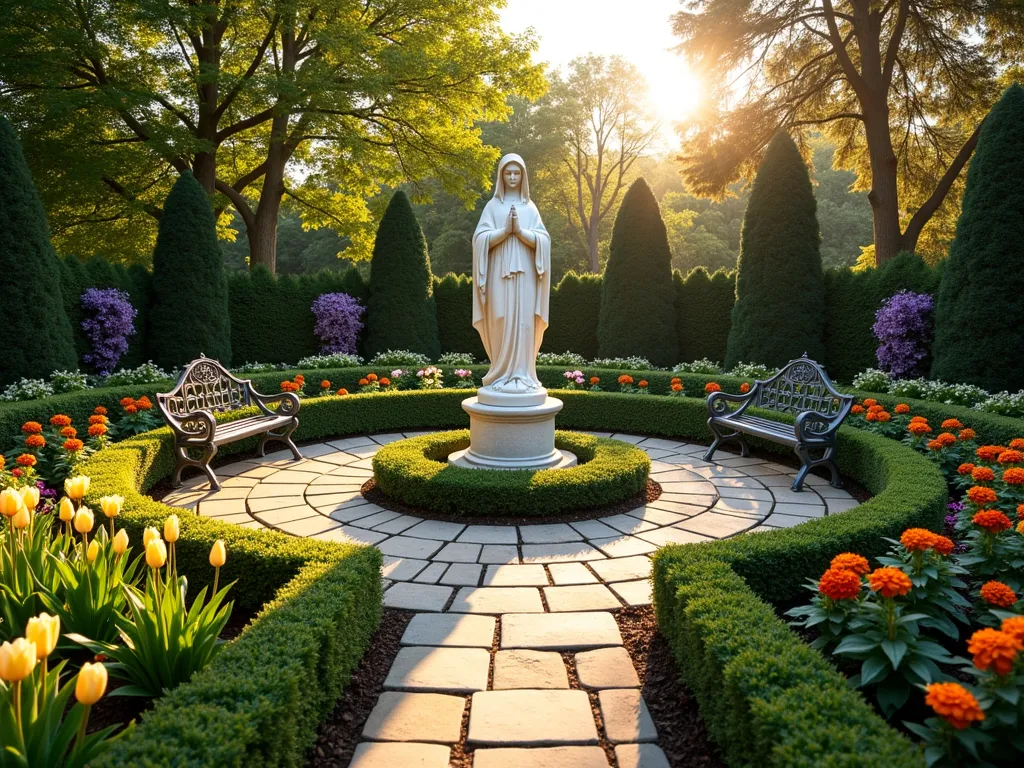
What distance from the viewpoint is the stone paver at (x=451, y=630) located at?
303 centimetres

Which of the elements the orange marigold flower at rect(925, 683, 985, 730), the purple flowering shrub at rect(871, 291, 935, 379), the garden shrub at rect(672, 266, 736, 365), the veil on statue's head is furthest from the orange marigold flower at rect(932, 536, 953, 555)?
the garden shrub at rect(672, 266, 736, 365)

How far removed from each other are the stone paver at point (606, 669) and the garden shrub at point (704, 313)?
11.5 m

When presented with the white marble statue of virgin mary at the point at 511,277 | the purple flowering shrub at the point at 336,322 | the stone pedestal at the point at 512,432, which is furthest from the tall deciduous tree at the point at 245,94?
the stone pedestal at the point at 512,432

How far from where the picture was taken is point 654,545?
437 centimetres

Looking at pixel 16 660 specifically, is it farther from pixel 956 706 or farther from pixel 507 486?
pixel 507 486

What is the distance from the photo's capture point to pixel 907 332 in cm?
965

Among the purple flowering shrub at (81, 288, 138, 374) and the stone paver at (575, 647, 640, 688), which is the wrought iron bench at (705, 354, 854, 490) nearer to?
the stone paver at (575, 647, 640, 688)

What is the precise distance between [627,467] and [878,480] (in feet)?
7.14

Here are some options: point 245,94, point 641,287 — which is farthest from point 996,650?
point 245,94

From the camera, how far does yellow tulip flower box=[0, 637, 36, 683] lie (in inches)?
50.3

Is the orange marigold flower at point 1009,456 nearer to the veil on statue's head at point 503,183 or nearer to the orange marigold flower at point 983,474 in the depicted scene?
the orange marigold flower at point 983,474

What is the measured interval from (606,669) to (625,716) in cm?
34

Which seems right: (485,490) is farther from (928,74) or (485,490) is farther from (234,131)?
(928,74)

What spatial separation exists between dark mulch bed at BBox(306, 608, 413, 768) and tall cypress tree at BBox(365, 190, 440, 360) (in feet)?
37.1
